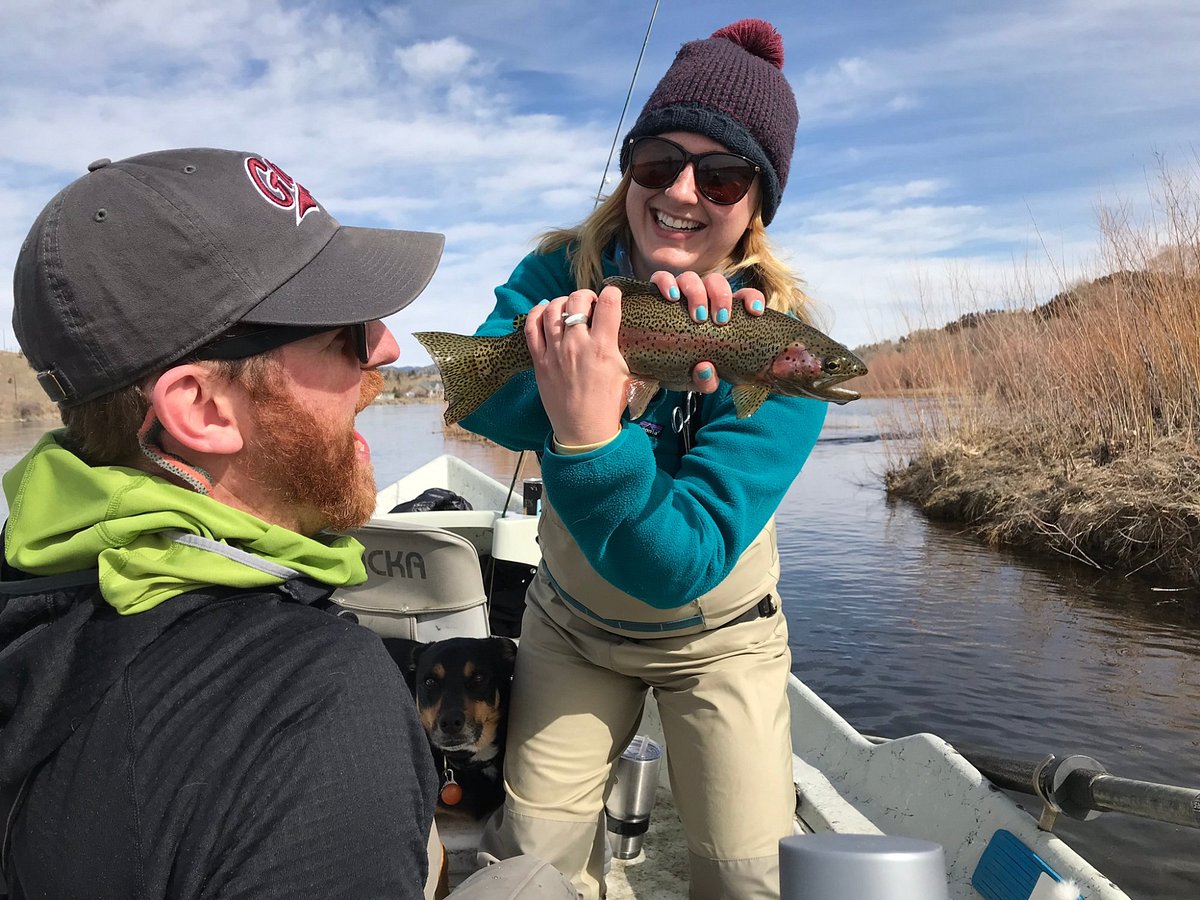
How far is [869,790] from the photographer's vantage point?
4105 mm

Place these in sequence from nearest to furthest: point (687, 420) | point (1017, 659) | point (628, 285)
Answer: point (628, 285) < point (687, 420) < point (1017, 659)

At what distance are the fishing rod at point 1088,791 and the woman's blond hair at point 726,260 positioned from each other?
1.89 m

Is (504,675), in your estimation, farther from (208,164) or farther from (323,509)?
(208,164)

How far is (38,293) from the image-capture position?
149cm

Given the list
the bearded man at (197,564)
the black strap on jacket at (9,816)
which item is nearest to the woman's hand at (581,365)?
the bearded man at (197,564)

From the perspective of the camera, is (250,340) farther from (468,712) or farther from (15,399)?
(15,399)

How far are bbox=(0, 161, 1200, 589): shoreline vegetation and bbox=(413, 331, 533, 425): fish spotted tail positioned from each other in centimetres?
846

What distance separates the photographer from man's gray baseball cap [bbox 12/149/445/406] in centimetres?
147

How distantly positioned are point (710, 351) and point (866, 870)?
1385mm

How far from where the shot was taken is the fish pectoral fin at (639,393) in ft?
8.11

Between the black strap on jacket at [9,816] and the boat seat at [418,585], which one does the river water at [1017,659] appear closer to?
the boat seat at [418,585]

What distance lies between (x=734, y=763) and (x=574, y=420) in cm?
137

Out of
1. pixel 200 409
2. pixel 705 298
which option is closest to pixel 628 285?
pixel 705 298

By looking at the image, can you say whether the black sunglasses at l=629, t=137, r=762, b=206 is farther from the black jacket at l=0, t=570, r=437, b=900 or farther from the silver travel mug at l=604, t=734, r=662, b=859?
the silver travel mug at l=604, t=734, r=662, b=859
